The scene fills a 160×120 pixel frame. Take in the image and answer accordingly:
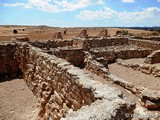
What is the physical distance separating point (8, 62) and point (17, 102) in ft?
14.5

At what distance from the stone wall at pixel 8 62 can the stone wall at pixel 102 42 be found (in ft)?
25.8

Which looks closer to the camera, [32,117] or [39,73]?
[32,117]

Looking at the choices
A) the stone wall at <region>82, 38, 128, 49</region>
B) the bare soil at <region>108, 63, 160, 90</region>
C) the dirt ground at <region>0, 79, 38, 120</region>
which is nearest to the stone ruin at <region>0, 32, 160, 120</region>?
the stone wall at <region>82, 38, 128, 49</region>

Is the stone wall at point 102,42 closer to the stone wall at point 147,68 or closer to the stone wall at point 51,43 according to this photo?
the stone wall at point 51,43

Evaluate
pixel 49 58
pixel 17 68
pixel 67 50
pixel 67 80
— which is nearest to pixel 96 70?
pixel 67 50

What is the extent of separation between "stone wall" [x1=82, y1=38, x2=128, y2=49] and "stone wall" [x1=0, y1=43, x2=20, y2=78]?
786 cm

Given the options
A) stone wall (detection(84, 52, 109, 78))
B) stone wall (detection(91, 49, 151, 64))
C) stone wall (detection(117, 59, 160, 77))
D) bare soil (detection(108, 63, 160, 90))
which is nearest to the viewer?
bare soil (detection(108, 63, 160, 90))

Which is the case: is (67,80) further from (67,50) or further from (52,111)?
(67,50)

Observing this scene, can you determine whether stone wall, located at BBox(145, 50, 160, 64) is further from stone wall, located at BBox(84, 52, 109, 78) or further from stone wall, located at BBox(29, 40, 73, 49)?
stone wall, located at BBox(29, 40, 73, 49)

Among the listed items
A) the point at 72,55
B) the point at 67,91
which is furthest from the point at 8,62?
the point at 67,91

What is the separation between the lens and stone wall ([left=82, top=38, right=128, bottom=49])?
21608mm

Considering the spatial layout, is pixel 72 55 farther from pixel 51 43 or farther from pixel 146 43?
pixel 146 43

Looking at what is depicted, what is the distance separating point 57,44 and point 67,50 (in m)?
3.28

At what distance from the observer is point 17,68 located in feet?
46.8
